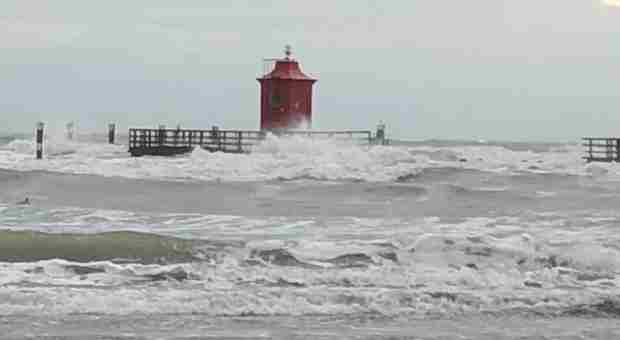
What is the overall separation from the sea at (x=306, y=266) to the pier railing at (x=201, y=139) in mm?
15942

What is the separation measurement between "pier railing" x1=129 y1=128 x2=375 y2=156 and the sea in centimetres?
1594

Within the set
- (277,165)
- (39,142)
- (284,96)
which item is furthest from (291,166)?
(39,142)

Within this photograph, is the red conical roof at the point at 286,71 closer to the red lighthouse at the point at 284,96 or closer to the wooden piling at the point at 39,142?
the red lighthouse at the point at 284,96

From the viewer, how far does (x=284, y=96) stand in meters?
37.7

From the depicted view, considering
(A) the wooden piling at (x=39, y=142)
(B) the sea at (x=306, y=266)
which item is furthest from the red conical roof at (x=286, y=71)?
(B) the sea at (x=306, y=266)

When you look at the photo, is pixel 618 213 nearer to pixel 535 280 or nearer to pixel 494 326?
pixel 535 280

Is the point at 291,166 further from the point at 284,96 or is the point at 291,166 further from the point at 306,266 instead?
the point at 306,266

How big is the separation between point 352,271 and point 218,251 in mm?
1940

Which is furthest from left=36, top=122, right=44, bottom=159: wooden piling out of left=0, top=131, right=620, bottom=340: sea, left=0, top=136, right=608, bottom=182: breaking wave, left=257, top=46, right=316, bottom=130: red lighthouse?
left=0, top=131, right=620, bottom=340: sea

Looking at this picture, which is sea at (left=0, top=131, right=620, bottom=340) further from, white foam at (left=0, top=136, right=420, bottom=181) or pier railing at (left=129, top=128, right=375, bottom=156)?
pier railing at (left=129, top=128, right=375, bottom=156)

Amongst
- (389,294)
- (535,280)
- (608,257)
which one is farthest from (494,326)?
(608,257)

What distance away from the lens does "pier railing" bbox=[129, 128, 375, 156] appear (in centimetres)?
3688

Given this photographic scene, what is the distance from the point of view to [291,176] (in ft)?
89.1

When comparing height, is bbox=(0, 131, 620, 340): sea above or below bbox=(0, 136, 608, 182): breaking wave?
below
